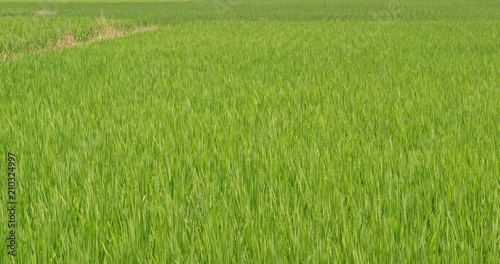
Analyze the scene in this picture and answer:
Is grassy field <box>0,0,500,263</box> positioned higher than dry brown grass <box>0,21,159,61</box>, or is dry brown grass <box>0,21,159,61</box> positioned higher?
dry brown grass <box>0,21,159,61</box>

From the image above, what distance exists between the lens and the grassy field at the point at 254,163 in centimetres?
217

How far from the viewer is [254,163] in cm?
337

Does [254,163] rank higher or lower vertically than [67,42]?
lower

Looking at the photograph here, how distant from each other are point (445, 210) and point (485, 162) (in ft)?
3.29

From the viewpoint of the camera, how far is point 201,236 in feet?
7.86

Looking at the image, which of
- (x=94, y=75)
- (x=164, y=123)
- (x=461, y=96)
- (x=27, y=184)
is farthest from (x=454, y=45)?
(x=27, y=184)

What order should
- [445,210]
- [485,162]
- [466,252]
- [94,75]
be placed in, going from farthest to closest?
1. [94,75]
2. [485,162]
3. [445,210]
4. [466,252]

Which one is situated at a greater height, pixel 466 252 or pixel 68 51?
pixel 68 51

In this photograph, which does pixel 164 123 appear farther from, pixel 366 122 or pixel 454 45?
pixel 454 45

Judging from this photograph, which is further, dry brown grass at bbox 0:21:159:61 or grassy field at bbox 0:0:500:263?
dry brown grass at bbox 0:21:159:61

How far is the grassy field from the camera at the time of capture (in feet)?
7.12

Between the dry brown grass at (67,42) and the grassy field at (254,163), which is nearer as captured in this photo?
the grassy field at (254,163)

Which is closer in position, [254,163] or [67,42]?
[254,163]

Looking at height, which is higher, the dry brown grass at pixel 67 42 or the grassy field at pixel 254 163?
the dry brown grass at pixel 67 42
